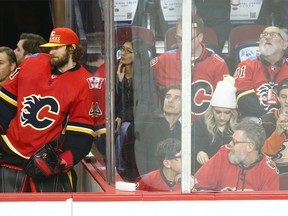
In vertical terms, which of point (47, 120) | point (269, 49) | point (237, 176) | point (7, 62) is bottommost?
point (237, 176)

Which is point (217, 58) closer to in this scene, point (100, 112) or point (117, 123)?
point (117, 123)

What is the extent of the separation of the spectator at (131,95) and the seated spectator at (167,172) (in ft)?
0.33

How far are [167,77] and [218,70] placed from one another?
23 cm

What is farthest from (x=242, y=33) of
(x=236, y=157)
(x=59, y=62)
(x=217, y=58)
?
(x=59, y=62)

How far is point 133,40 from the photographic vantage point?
14.0ft

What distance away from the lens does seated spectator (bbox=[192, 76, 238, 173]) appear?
13.6 feet

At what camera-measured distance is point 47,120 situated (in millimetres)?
4805

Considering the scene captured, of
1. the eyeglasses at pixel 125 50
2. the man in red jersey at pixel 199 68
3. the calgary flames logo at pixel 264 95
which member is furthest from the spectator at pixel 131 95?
the calgary flames logo at pixel 264 95

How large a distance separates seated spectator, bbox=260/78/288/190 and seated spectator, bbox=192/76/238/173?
15 centimetres

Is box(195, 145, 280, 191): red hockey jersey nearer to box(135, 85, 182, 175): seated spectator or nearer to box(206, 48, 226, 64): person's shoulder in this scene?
box(135, 85, 182, 175): seated spectator

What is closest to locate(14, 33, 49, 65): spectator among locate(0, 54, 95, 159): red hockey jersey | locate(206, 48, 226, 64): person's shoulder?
locate(0, 54, 95, 159): red hockey jersey

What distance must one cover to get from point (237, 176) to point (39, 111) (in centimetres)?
115
